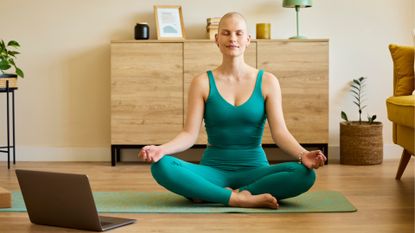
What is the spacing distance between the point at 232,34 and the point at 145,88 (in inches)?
76.0

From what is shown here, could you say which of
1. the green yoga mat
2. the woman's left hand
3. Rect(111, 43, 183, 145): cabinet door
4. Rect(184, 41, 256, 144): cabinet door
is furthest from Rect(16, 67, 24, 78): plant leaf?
the woman's left hand

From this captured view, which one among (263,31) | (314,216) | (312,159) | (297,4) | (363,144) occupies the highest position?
(297,4)

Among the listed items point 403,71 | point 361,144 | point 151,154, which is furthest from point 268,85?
point 361,144

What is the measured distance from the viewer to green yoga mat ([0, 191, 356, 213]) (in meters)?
→ 3.44

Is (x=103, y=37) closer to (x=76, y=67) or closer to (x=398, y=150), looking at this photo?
(x=76, y=67)

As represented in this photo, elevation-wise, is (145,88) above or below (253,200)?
above

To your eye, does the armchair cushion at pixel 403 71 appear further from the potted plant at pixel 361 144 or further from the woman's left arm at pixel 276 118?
the woman's left arm at pixel 276 118

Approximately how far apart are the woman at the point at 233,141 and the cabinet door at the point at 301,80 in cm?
169

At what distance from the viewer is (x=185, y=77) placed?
543cm

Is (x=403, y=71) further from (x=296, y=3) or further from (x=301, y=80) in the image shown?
(x=296, y=3)

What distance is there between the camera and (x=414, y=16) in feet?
18.6

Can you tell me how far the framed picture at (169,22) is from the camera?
5516mm

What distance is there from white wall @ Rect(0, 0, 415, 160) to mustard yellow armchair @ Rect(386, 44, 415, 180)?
1123 millimetres

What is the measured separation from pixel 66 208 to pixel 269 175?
0.95m
